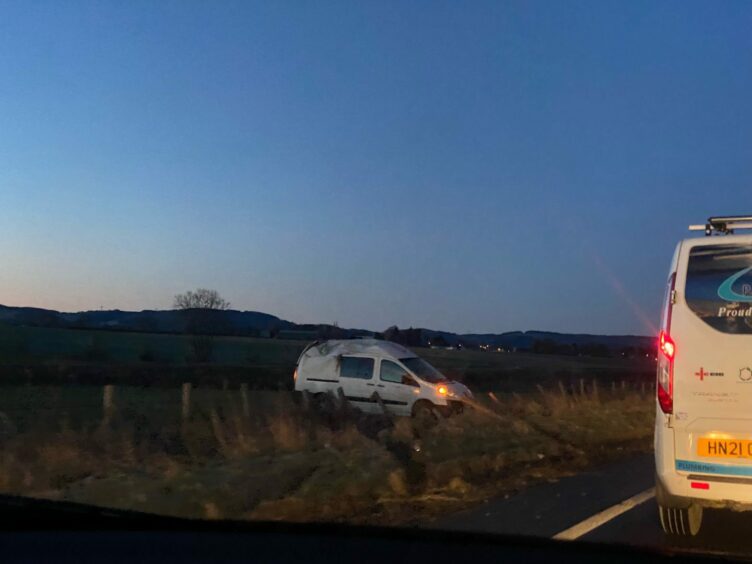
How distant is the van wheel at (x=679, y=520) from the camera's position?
715cm

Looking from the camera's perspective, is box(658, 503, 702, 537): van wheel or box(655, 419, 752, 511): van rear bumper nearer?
box(655, 419, 752, 511): van rear bumper

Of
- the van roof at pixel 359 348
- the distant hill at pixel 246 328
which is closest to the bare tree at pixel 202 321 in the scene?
the distant hill at pixel 246 328

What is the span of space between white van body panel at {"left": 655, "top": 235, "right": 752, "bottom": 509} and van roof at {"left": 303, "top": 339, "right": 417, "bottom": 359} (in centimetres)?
1357

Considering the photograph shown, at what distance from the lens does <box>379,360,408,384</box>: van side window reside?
19.8 meters

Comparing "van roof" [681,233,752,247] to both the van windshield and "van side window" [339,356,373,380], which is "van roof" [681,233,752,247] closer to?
the van windshield

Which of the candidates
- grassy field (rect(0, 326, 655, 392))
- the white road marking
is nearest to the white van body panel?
the white road marking

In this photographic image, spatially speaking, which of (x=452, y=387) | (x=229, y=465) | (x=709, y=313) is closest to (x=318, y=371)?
(x=452, y=387)

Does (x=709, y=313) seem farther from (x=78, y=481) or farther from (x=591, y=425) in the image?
(x=591, y=425)

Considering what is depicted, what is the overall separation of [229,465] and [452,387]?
32.2 feet

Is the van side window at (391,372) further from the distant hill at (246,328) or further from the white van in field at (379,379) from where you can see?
the distant hill at (246,328)

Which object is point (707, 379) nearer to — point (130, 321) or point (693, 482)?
point (693, 482)

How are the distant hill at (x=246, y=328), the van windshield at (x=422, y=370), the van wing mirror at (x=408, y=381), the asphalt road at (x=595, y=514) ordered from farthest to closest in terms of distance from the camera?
the distant hill at (x=246, y=328)
the van windshield at (x=422, y=370)
the van wing mirror at (x=408, y=381)
the asphalt road at (x=595, y=514)

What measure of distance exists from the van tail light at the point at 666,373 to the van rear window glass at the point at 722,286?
330 millimetres

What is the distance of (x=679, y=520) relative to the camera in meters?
7.17
